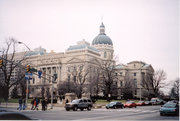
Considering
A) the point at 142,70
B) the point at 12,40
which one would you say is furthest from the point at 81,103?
the point at 142,70

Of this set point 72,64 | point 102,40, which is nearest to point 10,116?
point 72,64

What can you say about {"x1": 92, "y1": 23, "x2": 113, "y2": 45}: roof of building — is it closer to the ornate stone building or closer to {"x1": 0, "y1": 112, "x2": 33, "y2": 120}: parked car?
the ornate stone building

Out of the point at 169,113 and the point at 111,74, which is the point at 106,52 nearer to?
the point at 111,74

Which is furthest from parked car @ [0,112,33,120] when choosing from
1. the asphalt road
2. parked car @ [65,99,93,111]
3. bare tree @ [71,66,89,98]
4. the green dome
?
the green dome

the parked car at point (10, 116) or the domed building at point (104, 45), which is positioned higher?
the domed building at point (104, 45)

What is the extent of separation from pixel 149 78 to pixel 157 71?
14.4ft

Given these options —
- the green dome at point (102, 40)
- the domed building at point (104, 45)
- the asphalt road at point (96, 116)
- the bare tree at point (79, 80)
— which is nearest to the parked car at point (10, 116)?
the asphalt road at point (96, 116)

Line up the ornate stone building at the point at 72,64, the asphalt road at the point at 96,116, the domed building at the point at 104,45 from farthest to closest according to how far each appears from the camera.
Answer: the domed building at the point at 104,45, the ornate stone building at the point at 72,64, the asphalt road at the point at 96,116

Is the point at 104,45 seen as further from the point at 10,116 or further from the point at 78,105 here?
the point at 10,116

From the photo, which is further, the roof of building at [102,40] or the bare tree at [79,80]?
the roof of building at [102,40]

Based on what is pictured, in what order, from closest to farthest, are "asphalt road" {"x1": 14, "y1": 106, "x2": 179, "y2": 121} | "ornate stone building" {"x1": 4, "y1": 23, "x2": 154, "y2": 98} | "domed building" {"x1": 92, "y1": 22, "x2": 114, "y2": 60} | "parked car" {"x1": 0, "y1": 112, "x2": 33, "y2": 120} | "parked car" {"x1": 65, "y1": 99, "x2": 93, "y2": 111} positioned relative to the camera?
"parked car" {"x1": 0, "y1": 112, "x2": 33, "y2": 120} < "asphalt road" {"x1": 14, "y1": 106, "x2": 179, "y2": 121} < "parked car" {"x1": 65, "y1": 99, "x2": 93, "y2": 111} < "ornate stone building" {"x1": 4, "y1": 23, "x2": 154, "y2": 98} < "domed building" {"x1": 92, "y1": 22, "x2": 114, "y2": 60}

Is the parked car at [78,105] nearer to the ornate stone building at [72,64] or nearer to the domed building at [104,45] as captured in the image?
the ornate stone building at [72,64]

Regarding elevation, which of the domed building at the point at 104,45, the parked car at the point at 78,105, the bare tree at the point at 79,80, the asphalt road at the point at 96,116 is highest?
the domed building at the point at 104,45

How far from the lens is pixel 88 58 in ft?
360
